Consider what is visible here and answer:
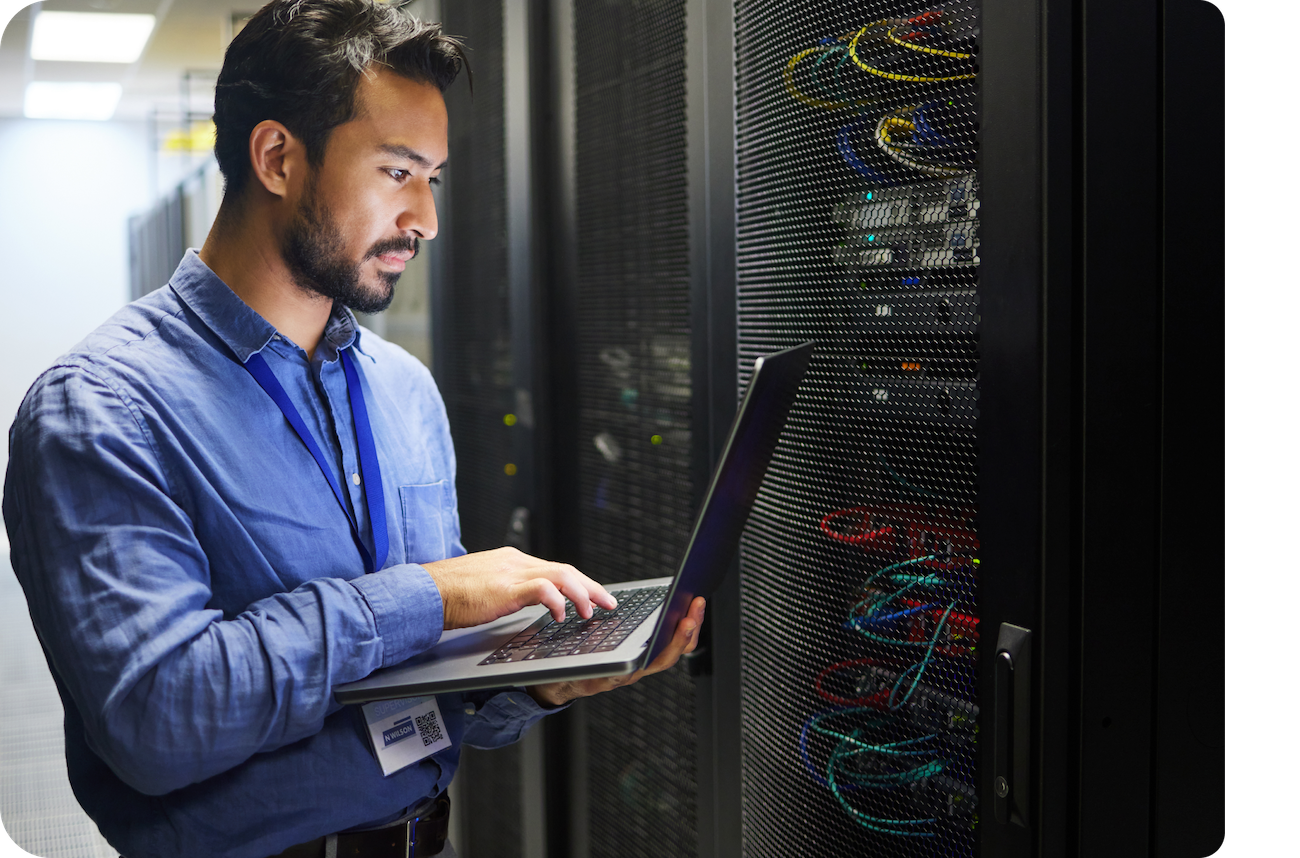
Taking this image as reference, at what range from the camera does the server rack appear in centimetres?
84

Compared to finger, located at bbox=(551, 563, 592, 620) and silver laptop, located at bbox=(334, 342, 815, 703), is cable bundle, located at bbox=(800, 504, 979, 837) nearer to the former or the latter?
silver laptop, located at bbox=(334, 342, 815, 703)

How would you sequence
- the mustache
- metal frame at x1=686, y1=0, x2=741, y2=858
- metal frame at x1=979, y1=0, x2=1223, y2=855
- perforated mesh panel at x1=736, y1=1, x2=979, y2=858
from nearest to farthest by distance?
metal frame at x1=979, y1=0, x2=1223, y2=855 < perforated mesh panel at x1=736, y1=1, x2=979, y2=858 < the mustache < metal frame at x1=686, y1=0, x2=741, y2=858

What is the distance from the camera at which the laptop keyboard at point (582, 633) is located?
93 cm

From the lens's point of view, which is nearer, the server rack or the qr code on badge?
the server rack

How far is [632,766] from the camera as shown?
1.70m

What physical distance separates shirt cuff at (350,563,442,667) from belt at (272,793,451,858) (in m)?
0.25

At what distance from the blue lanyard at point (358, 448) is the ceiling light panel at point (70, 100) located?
119cm

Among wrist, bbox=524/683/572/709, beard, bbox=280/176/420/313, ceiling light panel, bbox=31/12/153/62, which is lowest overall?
wrist, bbox=524/683/572/709

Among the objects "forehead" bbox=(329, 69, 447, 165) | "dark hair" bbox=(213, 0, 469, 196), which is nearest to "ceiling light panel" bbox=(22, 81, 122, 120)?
"dark hair" bbox=(213, 0, 469, 196)

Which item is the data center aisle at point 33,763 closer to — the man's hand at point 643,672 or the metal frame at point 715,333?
the man's hand at point 643,672

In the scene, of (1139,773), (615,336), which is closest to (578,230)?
(615,336)

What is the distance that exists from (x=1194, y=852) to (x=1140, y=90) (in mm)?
776

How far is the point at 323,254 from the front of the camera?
3.37 feet

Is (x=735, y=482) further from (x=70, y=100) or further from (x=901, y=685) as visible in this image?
(x=70, y=100)
